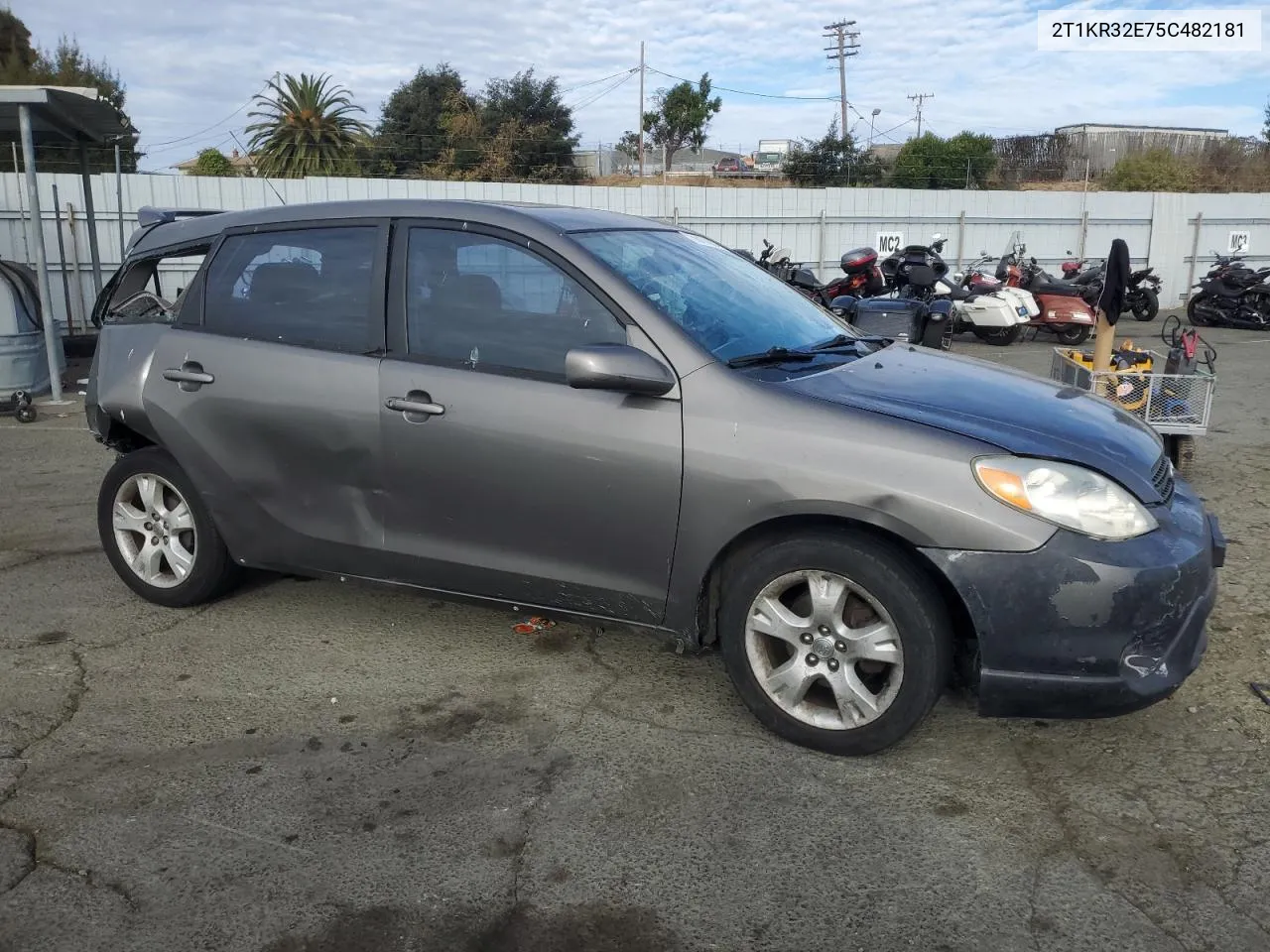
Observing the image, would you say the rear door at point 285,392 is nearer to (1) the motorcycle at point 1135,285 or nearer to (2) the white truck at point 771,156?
(1) the motorcycle at point 1135,285

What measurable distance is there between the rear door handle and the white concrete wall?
458 inches

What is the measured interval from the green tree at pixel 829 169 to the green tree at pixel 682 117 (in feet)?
69.8

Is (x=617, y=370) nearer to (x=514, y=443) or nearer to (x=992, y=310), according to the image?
(x=514, y=443)

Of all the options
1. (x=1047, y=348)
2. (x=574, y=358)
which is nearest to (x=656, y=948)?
(x=574, y=358)

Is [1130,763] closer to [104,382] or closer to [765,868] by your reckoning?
[765,868]

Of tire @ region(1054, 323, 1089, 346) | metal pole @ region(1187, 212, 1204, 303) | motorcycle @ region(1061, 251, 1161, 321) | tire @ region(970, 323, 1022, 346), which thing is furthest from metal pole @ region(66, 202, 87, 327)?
metal pole @ region(1187, 212, 1204, 303)

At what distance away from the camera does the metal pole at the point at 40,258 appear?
9.10m

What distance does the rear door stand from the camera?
A: 3.99m

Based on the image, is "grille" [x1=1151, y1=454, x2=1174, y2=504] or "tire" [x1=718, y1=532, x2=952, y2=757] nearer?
"tire" [x1=718, y1=532, x2=952, y2=757]

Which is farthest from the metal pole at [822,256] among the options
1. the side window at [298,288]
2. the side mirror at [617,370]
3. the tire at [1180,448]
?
the side mirror at [617,370]

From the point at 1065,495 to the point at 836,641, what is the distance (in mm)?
805

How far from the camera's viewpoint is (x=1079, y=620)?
3012 millimetres

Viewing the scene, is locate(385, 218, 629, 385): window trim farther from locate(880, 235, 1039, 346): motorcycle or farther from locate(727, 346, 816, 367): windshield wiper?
locate(880, 235, 1039, 346): motorcycle

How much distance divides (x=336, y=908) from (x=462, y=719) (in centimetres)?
105
